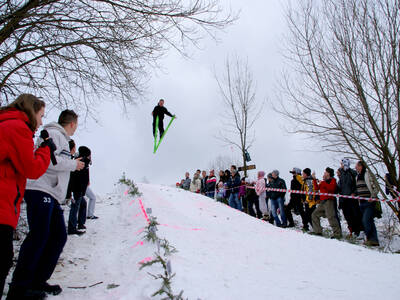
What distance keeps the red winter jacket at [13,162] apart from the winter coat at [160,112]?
8890 millimetres

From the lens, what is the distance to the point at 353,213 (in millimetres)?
7473

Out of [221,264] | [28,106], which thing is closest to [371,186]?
[221,264]

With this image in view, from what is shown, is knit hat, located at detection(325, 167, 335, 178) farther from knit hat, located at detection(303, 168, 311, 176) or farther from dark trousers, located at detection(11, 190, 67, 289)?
dark trousers, located at detection(11, 190, 67, 289)

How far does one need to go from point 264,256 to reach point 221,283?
1698 mm

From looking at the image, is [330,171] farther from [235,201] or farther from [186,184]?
[186,184]

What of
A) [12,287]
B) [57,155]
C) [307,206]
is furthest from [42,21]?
[307,206]

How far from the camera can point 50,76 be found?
5.55 m

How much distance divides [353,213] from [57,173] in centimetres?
735

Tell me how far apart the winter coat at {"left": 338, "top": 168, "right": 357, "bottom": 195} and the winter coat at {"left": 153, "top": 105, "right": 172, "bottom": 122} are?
6.52m

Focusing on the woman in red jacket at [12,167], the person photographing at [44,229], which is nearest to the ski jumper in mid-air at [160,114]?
the person photographing at [44,229]

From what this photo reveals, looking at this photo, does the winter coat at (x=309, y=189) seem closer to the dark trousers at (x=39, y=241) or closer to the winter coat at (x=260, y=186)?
the winter coat at (x=260, y=186)

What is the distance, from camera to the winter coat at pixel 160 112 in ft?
36.4

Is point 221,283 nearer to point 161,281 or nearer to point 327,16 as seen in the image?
point 161,281

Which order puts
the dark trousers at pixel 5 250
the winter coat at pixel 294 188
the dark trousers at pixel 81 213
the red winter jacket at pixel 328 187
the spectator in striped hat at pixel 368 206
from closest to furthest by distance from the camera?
the dark trousers at pixel 5 250, the dark trousers at pixel 81 213, the spectator in striped hat at pixel 368 206, the red winter jacket at pixel 328 187, the winter coat at pixel 294 188
